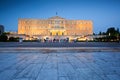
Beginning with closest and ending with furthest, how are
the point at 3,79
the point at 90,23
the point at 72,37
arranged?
the point at 3,79 < the point at 72,37 < the point at 90,23

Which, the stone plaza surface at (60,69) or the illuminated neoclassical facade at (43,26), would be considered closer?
the stone plaza surface at (60,69)

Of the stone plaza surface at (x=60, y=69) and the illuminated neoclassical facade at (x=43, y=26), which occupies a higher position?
the illuminated neoclassical facade at (x=43, y=26)

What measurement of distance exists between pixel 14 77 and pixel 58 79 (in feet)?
4.06

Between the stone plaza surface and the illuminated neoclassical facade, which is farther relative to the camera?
the illuminated neoclassical facade

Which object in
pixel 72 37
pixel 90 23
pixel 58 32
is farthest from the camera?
pixel 90 23

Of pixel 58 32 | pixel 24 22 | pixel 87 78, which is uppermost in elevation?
pixel 24 22

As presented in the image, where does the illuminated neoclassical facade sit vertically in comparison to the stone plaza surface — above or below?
above

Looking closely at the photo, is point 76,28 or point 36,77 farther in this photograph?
point 76,28

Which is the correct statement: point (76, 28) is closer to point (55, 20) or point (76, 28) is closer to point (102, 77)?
point (55, 20)

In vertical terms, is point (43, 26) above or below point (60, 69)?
above

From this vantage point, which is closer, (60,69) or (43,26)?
(60,69)

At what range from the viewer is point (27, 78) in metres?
4.77

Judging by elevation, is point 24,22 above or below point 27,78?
A: above

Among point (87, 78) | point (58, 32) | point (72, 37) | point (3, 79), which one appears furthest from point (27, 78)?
point (58, 32)
